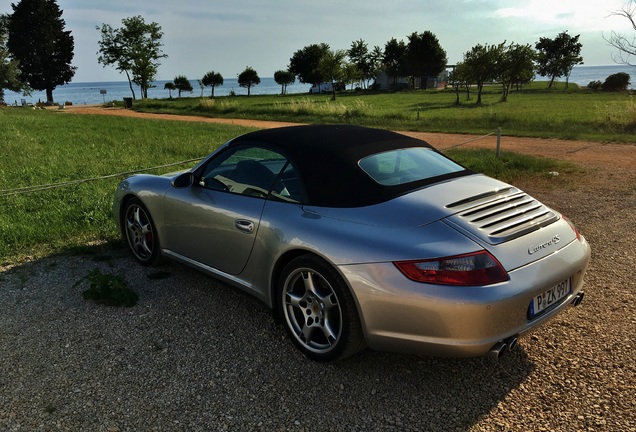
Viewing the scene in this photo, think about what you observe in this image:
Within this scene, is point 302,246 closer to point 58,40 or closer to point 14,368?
point 14,368

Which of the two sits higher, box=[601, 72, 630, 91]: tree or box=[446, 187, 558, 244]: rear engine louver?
box=[601, 72, 630, 91]: tree

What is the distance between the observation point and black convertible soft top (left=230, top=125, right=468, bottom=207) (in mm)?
3072

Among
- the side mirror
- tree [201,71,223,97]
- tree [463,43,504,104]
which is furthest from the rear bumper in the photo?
tree [201,71,223,97]

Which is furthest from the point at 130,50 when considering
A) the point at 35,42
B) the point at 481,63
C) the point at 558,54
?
the point at 558,54

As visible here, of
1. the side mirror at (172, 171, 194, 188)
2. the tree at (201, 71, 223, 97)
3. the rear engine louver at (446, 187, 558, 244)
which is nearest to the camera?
the rear engine louver at (446, 187, 558, 244)

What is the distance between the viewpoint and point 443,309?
8.28 ft

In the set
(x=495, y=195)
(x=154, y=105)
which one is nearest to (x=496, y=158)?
(x=495, y=195)

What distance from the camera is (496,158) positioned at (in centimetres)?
1091

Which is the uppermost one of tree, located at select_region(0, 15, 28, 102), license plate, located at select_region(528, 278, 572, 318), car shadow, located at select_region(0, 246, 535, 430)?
tree, located at select_region(0, 15, 28, 102)

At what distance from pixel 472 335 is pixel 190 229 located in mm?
2455

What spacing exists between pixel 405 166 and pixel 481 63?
4199 cm

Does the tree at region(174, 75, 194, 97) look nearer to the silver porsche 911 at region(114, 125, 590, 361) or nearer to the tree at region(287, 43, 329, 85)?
the tree at region(287, 43, 329, 85)

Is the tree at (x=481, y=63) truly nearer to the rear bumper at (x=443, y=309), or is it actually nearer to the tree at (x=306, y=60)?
the rear bumper at (x=443, y=309)

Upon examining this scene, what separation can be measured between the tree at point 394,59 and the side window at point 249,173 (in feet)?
261
